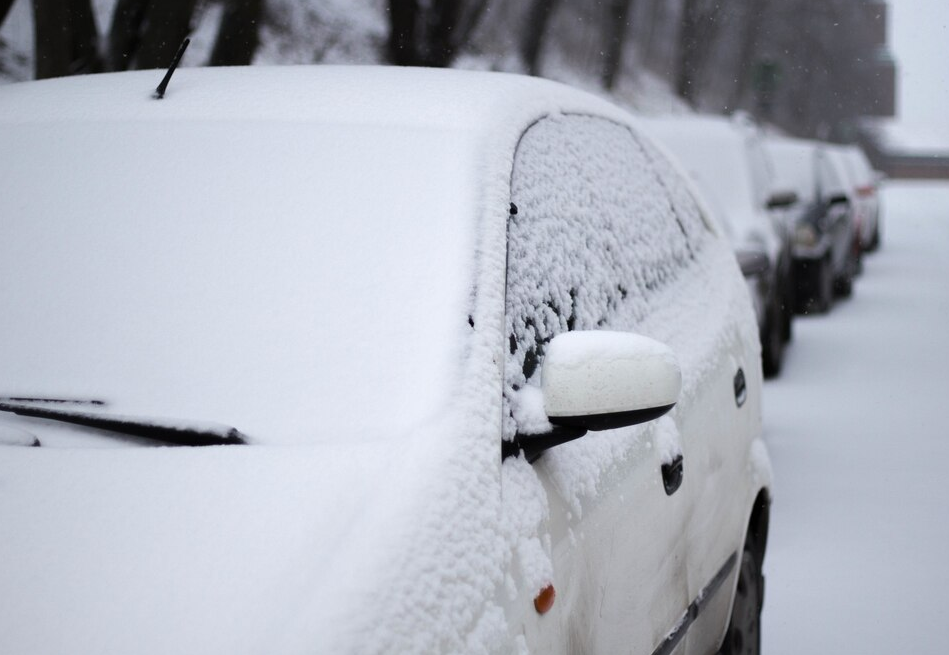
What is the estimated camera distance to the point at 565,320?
8.22ft

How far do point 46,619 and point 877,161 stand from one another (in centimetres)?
8987

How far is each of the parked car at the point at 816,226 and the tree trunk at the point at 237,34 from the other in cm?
505

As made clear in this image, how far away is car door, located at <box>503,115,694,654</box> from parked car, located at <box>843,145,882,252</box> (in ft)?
55.7

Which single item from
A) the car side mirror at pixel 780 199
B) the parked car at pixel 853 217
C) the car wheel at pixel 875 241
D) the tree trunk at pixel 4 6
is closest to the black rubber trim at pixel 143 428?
the tree trunk at pixel 4 6

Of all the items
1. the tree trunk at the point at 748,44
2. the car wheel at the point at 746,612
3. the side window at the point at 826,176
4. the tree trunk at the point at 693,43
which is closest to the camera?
the car wheel at the point at 746,612

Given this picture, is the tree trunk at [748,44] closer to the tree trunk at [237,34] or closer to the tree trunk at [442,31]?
the tree trunk at [442,31]

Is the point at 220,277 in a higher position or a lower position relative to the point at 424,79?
lower

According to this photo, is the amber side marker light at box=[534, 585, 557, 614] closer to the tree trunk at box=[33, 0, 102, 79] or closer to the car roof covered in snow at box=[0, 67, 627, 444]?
the car roof covered in snow at box=[0, 67, 627, 444]

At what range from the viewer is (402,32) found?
13.6m

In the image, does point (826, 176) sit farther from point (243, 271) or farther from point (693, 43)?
point (693, 43)

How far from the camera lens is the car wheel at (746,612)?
3.40 metres

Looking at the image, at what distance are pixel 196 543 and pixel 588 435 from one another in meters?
0.85

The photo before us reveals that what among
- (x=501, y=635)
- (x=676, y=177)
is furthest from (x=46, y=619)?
(x=676, y=177)

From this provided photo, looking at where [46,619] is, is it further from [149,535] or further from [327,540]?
[327,540]
